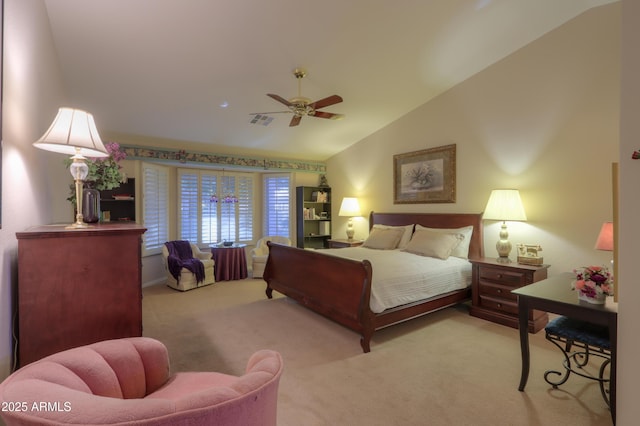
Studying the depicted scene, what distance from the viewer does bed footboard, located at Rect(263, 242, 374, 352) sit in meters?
2.93

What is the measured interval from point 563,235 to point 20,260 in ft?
15.5

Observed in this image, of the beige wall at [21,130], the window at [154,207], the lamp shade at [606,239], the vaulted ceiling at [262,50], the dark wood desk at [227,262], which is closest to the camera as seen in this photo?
the beige wall at [21,130]

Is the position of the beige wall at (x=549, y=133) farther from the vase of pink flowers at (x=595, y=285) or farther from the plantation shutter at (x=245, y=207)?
the plantation shutter at (x=245, y=207)

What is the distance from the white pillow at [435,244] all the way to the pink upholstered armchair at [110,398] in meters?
3.40

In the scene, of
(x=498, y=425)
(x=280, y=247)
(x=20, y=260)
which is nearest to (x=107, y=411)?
(x=20, y=260)

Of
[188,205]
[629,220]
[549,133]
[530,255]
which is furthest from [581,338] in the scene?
[188,205]

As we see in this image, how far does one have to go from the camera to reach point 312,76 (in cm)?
385

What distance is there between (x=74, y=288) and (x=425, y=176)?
4.62m

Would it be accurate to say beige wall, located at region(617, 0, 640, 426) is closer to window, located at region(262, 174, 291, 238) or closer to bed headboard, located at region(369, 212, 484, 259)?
bed headboard, located at region(369, 212, 484, 259)

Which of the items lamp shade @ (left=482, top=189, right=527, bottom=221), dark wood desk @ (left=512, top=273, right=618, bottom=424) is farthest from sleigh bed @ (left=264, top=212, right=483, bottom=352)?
dark wood desk @ (left=512, top=273, right=618, bottom=424)

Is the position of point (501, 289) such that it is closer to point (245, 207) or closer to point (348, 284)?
point (348, 284)

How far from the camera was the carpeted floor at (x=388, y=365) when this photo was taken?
202 centimetres

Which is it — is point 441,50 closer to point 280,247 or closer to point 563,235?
point 563,235

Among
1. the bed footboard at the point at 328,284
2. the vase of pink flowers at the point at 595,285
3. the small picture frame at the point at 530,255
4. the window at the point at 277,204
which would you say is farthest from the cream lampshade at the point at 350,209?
the vase of pink flowers at the point at 595,285
